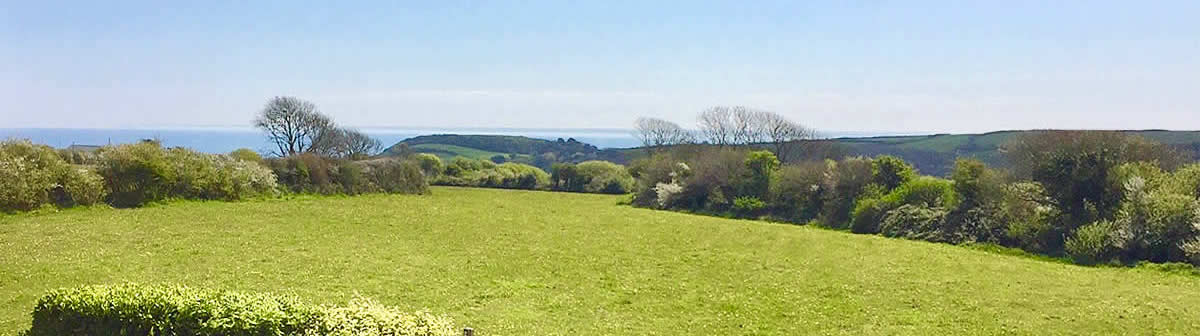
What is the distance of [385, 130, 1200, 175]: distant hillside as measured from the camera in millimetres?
60219

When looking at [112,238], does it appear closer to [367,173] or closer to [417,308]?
[417,308]

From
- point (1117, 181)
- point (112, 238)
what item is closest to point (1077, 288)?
point (1117, 181)

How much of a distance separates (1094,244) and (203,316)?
20.3 meters

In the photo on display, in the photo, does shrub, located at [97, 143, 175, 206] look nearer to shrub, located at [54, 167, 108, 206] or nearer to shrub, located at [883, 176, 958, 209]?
shrub, located at [54, 167, 108, 206]

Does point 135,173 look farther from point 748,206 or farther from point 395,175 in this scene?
point 748,206

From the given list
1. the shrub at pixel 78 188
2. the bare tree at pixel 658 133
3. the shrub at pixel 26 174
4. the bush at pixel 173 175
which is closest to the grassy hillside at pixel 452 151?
the bare tree at pixel 658 133

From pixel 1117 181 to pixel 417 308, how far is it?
1994 centimetres

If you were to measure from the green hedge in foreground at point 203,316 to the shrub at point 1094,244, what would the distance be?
18188 mm

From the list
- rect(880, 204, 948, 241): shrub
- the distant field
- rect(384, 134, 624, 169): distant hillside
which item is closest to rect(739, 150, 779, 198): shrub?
rect(880, 204, 948, 241): shrub

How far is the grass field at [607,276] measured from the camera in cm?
1082

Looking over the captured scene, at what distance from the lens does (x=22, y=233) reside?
1825 centimetres

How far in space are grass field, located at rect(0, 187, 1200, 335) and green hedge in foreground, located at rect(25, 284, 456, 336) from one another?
9.45 feet

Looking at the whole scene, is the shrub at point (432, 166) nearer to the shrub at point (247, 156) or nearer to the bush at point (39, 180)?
the shrub at point (247, 156)

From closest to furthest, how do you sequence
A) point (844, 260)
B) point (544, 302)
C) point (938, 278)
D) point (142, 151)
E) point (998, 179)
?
point (544, 302) < point (938, 278) < point (844, 260) < point (998, 179) < point (142, 151)
